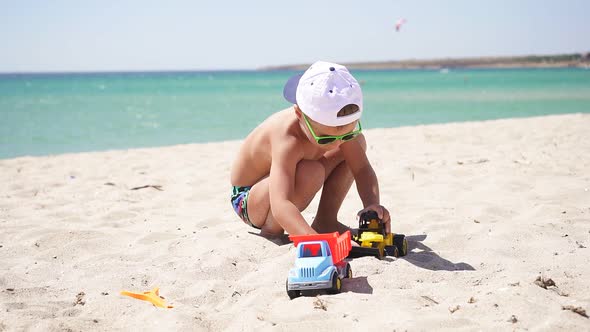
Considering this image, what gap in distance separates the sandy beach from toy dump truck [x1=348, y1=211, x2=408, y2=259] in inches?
2.7

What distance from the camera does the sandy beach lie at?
2.27 meters

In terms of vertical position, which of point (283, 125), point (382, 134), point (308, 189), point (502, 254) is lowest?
point (382, 134)

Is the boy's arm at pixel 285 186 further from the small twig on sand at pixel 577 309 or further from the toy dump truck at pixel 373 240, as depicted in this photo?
the small twig on sand at pixel 577 309

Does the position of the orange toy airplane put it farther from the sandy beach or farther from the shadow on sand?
the shadow on sand

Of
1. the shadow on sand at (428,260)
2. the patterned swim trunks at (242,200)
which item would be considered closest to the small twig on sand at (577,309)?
the shadow on sand at (428,260)

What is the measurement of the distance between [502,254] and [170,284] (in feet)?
5.48

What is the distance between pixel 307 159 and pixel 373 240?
0.56 m

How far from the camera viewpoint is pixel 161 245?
347 cm

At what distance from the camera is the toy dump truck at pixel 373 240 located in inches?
114

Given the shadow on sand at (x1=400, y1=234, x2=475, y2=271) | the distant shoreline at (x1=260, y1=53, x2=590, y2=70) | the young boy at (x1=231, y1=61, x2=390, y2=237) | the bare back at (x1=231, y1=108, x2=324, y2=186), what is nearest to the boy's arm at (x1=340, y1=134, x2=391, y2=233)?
the young boy at (x1=231, y1=61, x2=390, y2=237)

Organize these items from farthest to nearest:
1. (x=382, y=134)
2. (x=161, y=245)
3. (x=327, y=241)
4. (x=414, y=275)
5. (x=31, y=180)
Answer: (x=382, y=134)
(x=31, y=180)
(x=161, y=245)
(x=414, y=275)
(x=327, y=241)

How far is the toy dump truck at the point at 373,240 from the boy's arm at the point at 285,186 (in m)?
0.34

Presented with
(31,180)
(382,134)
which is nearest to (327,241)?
(31,180)

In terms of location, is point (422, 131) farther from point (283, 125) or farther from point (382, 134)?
point (283, 125)
